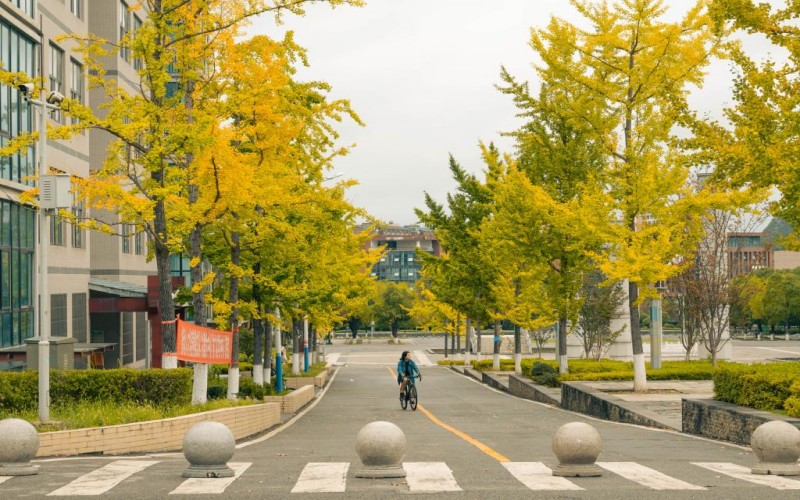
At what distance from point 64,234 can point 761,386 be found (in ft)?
96.7

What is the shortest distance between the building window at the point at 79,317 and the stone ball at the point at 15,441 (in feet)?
98.0

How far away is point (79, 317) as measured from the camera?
140 ft

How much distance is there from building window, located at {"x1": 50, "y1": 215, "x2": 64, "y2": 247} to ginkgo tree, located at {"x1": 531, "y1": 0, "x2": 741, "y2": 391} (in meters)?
19.2

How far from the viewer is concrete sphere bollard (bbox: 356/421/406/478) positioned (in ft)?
39.0

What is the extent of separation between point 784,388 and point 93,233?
37.3 m

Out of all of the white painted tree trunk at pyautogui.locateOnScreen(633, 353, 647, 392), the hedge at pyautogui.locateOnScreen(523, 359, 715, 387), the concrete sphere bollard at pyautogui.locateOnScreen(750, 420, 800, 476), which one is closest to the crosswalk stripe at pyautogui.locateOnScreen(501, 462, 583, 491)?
the concrete sphere bollard at pyautogui.locateOnScreen(750, 420, 800, 476)

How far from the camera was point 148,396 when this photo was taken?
69.1 ft

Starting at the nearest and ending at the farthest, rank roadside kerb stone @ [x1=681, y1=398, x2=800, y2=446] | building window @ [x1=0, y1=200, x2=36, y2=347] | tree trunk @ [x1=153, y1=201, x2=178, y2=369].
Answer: roadside kerb stone @ [x1=681, y1=398, x2=800, y2=446], tree trunk @ [x1=153, y1=201, x2=178, y2=369], building window @ [x1=0, y1=200, x2=36, y2=347]

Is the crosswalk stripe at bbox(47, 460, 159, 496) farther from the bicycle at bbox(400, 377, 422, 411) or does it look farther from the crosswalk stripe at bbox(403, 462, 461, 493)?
the bicycle at bbox(400, 377, 422, 411)

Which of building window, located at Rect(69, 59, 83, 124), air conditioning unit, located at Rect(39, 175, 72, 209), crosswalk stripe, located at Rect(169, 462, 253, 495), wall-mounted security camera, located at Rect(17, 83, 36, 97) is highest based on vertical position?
building window, located at Rect(69, 59, 83, 124)

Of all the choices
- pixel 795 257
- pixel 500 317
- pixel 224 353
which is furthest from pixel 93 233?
pixel 795 257

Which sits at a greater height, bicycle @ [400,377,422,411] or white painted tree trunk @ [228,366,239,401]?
white painted tree trunk @ [228,366,239,401]

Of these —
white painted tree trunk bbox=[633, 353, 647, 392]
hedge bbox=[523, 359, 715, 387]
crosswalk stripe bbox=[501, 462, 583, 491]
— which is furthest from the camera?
hedge bbox=[523, 359, 715, 387]

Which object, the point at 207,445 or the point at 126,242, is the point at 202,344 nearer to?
the point at 207,445
